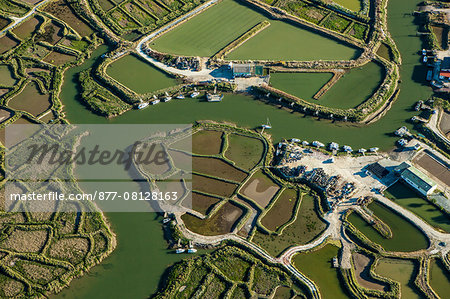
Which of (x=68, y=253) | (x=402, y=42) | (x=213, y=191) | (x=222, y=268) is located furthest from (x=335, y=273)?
(x=402, y=42)

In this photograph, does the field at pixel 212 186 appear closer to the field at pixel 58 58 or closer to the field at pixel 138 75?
the field at pixel 138 75

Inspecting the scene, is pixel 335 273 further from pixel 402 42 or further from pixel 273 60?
pixel 402 42

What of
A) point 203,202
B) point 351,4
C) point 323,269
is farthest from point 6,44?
point 323,269

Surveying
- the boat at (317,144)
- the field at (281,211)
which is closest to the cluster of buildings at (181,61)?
the boat at (317,144)

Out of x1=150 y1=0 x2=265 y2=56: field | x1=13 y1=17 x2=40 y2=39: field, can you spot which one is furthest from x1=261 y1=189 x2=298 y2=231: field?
x1=13 y1=17 x2=40 y2=39: field

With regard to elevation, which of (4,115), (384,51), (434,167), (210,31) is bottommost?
(434,167)

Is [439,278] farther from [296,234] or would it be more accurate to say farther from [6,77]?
[6,77]
